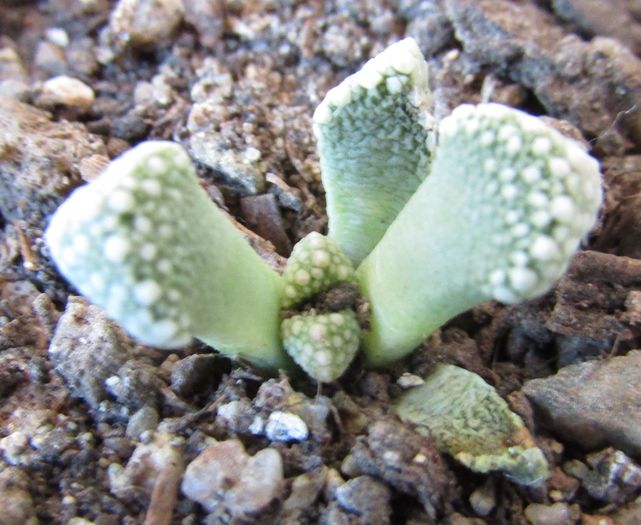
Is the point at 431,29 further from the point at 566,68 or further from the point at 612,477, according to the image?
the point at 612,477

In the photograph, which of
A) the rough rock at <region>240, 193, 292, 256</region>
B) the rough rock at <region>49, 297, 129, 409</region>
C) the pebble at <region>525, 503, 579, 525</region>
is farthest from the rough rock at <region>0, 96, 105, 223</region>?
the pebble at <region>525, 503, 579, 525</region>

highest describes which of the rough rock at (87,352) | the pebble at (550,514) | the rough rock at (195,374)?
the rough rock at (87,352)

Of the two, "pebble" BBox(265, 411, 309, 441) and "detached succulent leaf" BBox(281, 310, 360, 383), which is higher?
"detached succulent leaf" BBox(281, 310, 360, 383)

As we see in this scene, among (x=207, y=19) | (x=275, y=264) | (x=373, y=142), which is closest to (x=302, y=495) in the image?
(x=275, y=264)

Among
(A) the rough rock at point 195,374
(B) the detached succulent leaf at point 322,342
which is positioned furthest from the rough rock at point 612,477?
(A) the rough rock at point 195,374

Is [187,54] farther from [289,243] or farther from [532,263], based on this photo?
[532,263]

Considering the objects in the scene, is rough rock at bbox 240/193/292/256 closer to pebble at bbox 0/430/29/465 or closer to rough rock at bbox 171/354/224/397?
rough rock at bbox 171/354/224/397

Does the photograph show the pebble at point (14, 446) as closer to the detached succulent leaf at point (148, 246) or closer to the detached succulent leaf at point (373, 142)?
the detached succulent leaf at point (148, 246)
